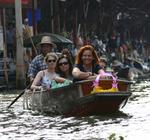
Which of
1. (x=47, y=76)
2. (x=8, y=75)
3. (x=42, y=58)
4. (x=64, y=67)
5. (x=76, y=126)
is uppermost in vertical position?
(x=42, y=58)

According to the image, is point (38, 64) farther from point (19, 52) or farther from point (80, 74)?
point (19, 52)

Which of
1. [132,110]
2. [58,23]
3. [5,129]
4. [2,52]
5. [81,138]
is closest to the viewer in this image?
[81,138]

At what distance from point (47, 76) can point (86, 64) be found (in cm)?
149

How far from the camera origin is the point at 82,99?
13641 mm

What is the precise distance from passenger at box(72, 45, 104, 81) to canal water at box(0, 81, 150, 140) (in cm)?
89

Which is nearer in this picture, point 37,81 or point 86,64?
point 86,64

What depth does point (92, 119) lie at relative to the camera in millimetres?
13328

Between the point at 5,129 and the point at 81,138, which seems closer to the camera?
the point at 81,138

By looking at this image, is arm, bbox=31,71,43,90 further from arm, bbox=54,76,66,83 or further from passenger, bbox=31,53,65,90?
arm, bbox=54,76,66,83

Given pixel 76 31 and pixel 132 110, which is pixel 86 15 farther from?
pixel 132 110

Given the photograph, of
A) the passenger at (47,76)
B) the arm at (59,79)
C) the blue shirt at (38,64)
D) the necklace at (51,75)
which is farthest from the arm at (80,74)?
the blue shirt at (38,64)

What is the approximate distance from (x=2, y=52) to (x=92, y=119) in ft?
40.3

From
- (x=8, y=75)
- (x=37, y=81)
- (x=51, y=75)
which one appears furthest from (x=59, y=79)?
(x=8, y=75)

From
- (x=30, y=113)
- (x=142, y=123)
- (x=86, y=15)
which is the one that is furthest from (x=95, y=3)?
(x=142, y=123)
